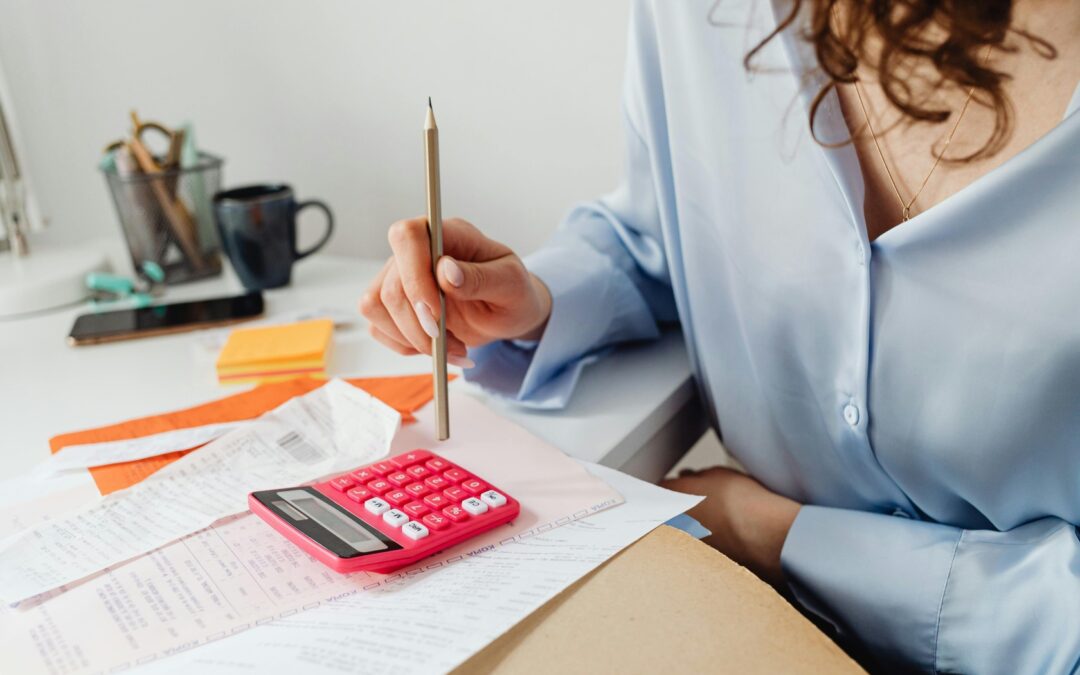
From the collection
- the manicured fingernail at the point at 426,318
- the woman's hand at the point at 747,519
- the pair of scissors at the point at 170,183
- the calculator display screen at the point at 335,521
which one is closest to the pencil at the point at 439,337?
the manicured fingernail at the point at 426,318

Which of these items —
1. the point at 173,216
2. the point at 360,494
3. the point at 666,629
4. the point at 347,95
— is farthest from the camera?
the point at 347,95

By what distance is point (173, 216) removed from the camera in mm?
1010

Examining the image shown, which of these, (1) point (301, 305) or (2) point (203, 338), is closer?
(2) point (203, 338)

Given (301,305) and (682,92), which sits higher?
(682,92)

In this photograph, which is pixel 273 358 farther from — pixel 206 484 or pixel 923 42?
pixel 923 42

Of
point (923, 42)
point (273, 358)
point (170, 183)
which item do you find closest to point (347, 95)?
point (170, 183)

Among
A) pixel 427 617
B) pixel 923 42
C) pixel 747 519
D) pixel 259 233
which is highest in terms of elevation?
pixel 923 42

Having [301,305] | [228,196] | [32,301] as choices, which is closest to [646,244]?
[301,305]

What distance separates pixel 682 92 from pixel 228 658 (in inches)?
19.6

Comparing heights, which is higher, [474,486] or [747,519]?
[474,486]

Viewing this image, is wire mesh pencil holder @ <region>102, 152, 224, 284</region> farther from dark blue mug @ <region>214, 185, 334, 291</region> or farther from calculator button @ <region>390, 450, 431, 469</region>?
calculator button @ <region>390, 450, 431, 469</region>

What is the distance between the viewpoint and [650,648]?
1.27 ft

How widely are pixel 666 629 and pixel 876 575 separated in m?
0.24

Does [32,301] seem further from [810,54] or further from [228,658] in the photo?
[810,54]
